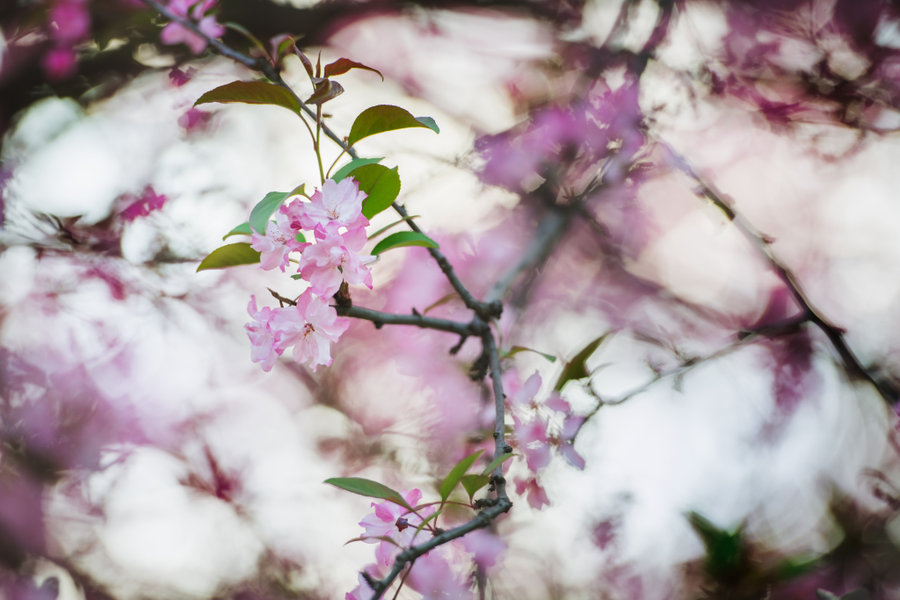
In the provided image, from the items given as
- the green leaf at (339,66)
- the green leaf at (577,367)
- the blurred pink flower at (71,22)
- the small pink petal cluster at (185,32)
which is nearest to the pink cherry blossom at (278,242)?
the green leaf at (339,66)

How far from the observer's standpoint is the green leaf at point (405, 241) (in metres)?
0.56

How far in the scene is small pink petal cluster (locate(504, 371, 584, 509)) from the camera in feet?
2.74

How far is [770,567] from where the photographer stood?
2.53 ft

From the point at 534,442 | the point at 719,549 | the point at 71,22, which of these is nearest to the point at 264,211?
the point at 534,442

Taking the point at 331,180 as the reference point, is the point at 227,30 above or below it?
below

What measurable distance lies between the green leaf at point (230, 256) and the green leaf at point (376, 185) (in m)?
0.12

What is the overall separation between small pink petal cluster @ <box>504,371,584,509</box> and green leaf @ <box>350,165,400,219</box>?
0.40 metres

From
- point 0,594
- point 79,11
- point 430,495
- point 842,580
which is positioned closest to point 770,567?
point 842,580

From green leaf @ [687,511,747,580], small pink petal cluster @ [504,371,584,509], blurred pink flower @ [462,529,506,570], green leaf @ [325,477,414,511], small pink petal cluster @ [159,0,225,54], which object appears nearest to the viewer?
green leaf @ [325,477,414,511]

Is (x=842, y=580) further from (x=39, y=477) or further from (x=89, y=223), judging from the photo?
(x=39, y=477)

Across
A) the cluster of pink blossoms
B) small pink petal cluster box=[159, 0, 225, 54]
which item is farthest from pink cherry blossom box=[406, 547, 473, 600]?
small pink petal cluster box=[159, 0, 225, 54]

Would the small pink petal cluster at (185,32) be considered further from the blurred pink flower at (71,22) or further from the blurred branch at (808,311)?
the blurred branch at (808,311)

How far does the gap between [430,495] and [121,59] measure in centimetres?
133

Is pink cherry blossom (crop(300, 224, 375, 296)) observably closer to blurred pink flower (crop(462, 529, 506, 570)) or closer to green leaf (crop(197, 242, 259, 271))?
green leaf (crop(197, 242, 259, 271))
